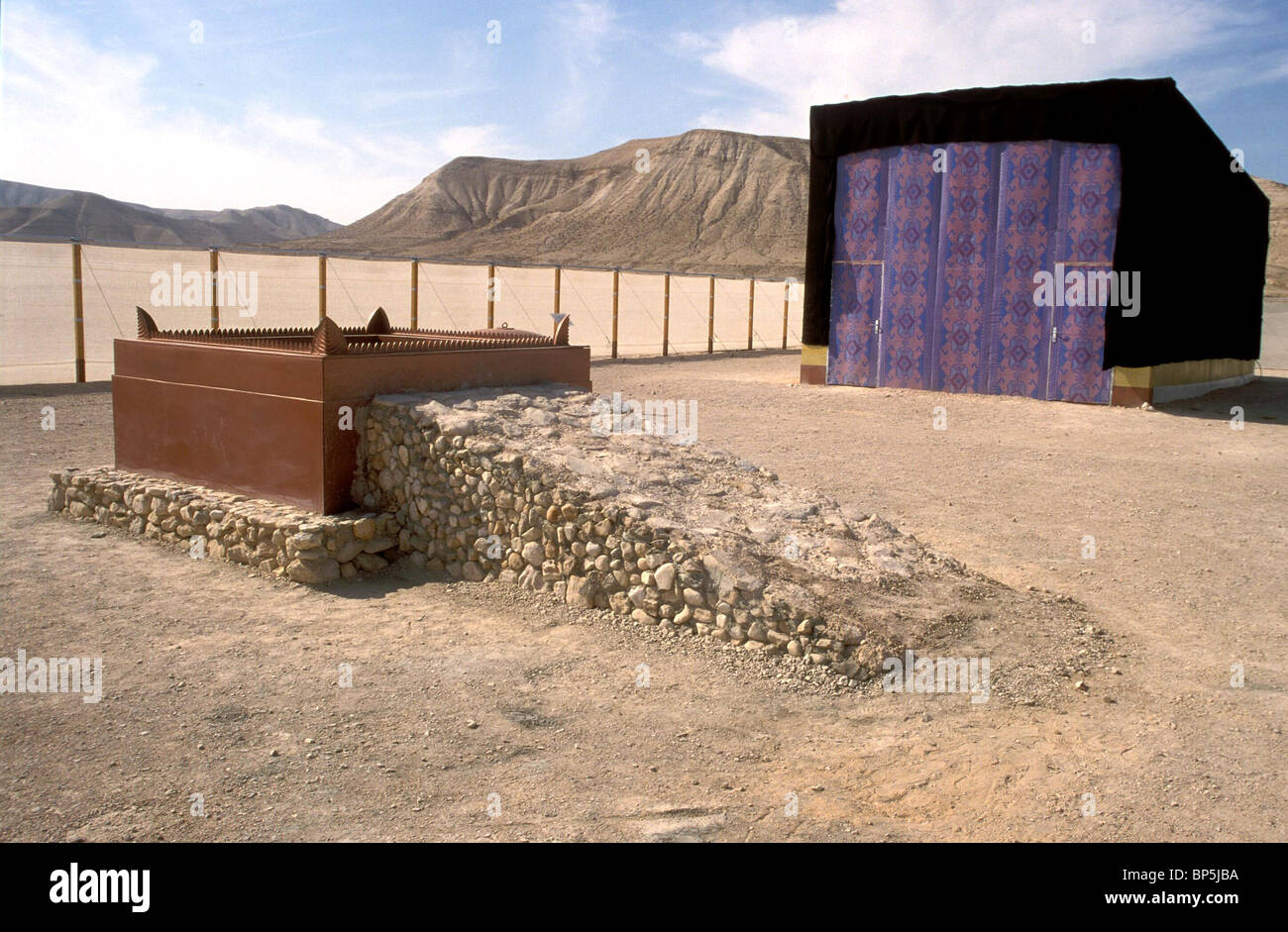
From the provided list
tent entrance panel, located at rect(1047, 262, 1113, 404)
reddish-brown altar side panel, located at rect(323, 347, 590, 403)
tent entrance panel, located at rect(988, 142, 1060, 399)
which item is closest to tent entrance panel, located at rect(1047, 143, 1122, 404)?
tent entrance panel, located at rect(1047, 262, 1113, 404)

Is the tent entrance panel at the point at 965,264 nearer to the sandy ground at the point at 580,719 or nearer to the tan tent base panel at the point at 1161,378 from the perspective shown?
the tan tent base panel at the point at 1161,378

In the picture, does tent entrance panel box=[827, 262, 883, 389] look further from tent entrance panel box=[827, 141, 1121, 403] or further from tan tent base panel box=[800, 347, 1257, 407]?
tan tent base panel box=[800, 347, 1257, 407]

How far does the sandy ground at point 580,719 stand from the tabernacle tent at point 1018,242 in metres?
7.83

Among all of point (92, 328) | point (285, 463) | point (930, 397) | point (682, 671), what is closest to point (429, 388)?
point (285, 463)

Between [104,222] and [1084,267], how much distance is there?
94508 mm

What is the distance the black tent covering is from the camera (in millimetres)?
13945

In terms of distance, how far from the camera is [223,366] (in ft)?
22.4

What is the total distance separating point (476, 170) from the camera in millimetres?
101625

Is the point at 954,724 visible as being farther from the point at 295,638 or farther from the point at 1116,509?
the point at 1116,509

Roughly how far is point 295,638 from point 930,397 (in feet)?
38.6

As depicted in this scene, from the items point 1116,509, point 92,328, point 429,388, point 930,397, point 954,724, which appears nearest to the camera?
point 954,724

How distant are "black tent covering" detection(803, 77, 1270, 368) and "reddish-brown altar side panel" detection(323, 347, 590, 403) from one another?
883 cm

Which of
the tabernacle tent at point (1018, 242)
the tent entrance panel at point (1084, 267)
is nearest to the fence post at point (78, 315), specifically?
the tabernacle tent at point (1018, 242)

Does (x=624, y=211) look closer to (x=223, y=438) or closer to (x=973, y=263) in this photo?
(x=973, y=263)
